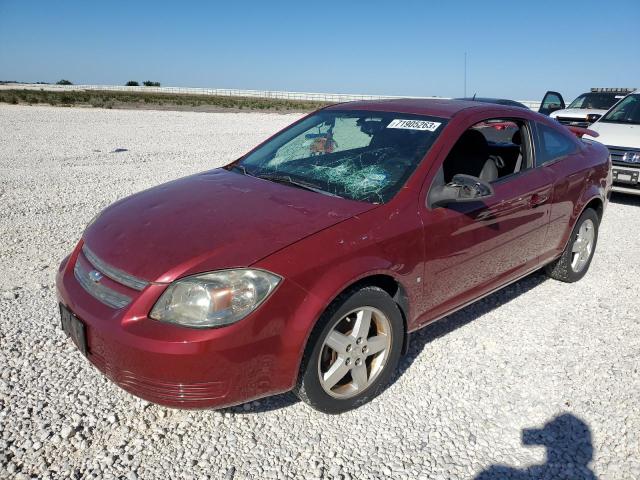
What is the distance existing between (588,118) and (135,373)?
1247 cm

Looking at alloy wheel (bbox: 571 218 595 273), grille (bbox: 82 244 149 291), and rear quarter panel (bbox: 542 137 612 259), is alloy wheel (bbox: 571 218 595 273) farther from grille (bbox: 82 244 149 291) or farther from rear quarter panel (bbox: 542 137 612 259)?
grille (bbox: 82 244 149 291)

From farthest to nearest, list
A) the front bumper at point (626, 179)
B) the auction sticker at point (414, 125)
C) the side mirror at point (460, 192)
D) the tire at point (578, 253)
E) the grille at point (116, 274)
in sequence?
the front bumper at point (626, 179) < the tire at point (578, 253) < the auction sticker at point (414, 125) < the side mirror at point (460, 192) < the grille at point (116, 274)

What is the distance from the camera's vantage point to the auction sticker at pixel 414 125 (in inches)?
135

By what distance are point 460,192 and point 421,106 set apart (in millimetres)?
982

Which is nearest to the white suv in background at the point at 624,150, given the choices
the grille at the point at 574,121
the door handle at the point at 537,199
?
the grille at the point at 574,121

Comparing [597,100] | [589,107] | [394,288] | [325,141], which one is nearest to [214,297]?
[394,288]

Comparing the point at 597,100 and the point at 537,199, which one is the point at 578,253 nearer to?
the point at 537,199

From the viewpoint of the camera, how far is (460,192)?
308cm

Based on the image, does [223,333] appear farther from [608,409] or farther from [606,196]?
[606,196]

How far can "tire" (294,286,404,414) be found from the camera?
261cm

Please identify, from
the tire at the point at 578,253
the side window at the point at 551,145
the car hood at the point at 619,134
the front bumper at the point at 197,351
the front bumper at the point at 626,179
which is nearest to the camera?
the front bumper at the point at 197,351

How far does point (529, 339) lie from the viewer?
3.81 metres

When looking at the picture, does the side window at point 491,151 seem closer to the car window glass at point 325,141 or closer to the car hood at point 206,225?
the car window glass at point 325,141

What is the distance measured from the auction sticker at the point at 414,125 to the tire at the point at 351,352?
4.08 feet
